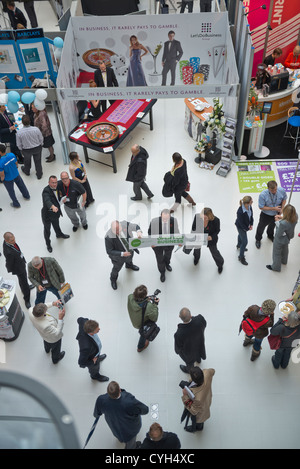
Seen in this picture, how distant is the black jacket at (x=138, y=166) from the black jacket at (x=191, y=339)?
3260 mm

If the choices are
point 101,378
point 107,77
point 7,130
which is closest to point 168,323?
point 101,378

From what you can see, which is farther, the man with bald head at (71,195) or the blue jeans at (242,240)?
the man with bald head at (71,195)

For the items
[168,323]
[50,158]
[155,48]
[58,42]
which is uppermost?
[58,42]

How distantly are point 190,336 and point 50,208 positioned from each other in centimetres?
309

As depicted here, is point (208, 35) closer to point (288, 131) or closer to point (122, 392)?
point (288, 131)

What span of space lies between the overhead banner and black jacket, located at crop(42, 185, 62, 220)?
3433 millimetres

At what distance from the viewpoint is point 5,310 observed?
249 inches

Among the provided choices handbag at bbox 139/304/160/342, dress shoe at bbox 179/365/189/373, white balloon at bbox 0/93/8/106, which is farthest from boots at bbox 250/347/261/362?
white balloon at bbox 0/93/8/106

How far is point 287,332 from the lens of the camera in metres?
5.56

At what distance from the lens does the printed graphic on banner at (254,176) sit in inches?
343

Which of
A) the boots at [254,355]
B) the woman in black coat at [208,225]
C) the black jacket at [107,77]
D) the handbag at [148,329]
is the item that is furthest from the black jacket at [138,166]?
the boots at [254,355]

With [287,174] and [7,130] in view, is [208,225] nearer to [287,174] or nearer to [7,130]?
[287,174]

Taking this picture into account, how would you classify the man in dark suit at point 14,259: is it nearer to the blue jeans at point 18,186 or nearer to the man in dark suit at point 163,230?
the man in dark suit at point 163,230

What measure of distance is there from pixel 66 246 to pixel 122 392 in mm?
3587
